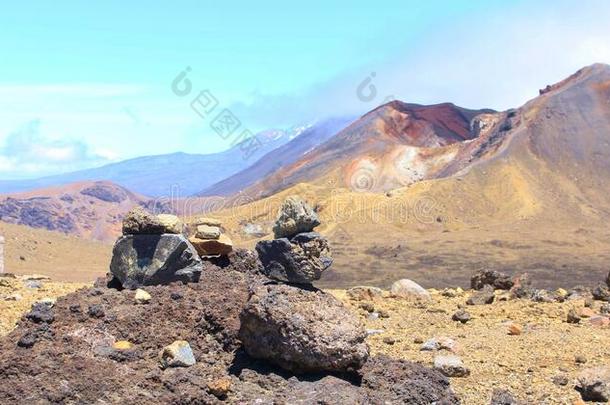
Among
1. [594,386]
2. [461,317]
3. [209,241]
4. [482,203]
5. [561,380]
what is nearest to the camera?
[594,386]

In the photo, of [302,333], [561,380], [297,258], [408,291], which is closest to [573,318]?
[408,291]

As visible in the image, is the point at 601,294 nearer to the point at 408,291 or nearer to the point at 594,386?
the point at 408,291

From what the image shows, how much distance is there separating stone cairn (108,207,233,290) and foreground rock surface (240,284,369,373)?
1817 mm

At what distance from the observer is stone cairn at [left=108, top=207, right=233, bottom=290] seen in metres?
8.49

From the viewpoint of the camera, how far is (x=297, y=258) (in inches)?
336

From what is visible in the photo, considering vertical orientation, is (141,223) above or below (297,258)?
above

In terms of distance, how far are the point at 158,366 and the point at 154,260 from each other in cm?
195

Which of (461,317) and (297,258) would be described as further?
(461,317)

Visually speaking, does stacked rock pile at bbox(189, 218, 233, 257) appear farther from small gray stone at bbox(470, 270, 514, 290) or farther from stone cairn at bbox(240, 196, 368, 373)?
small gray stone at bbox(470, 270, 514, 290)

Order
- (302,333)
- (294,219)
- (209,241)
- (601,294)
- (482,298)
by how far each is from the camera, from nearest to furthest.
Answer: (302,333), (294,219), (209,241), (482,298), (601,294)

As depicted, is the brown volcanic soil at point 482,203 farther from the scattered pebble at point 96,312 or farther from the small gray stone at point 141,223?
the scattered pebble at point 96,312

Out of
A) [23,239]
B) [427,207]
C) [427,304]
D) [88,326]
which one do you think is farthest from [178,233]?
[427,207]

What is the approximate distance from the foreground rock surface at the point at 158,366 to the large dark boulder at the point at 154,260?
0.96ft

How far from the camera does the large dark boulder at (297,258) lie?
8.52m
